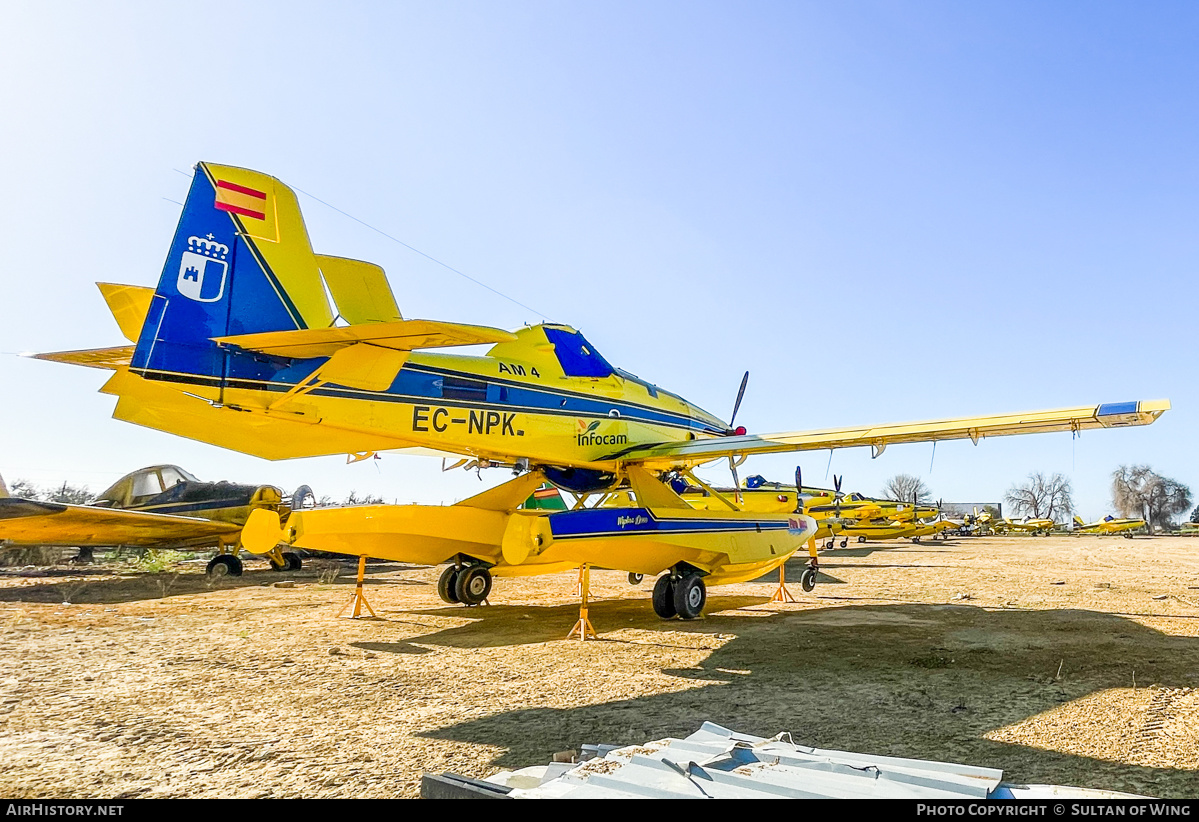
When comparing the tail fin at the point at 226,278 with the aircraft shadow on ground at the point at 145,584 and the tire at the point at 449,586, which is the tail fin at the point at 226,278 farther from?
the aircraft shadow on ground at the point at 145,584

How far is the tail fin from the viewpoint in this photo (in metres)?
6.30

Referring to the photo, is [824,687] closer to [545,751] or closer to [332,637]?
[545,751]

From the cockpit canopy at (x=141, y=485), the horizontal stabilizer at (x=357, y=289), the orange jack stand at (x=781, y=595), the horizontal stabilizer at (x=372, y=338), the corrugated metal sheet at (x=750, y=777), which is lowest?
the orange jack stand at (x=781, y=595)

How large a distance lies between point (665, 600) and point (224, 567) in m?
11.2

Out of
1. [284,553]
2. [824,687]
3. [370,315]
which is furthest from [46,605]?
[824,687]

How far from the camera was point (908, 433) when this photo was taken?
9.00 m

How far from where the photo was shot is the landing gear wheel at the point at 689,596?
9.46 m

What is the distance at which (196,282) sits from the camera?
257 inches

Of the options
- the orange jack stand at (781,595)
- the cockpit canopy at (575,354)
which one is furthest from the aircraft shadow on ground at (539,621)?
the cockpit canopy at (575,354)

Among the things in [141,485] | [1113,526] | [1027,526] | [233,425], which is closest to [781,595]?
[233,425]

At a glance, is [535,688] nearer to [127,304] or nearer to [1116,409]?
[127,304]

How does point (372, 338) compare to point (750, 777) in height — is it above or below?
above

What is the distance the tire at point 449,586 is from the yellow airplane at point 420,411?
0.04 m

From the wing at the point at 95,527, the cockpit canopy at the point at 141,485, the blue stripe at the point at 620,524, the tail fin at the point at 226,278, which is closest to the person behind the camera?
the tail fin at the point at 226,278
